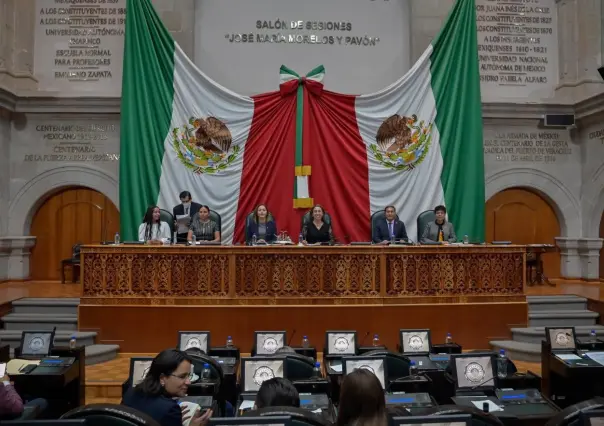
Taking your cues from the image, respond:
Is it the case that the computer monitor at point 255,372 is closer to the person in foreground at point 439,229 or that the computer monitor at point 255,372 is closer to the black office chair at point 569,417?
the black office chair at point 569,417

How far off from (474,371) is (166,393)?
2.06m

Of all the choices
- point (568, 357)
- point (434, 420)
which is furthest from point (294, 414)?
point (568, 357)

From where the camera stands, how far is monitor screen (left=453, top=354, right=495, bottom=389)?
11.7ft

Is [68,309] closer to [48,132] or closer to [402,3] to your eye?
[48,132]

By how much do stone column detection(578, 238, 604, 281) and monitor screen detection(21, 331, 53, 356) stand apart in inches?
348

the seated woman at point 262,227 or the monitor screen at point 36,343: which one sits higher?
the seated woman at point 262,227

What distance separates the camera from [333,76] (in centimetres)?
987

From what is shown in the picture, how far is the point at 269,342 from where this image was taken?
15.4ft

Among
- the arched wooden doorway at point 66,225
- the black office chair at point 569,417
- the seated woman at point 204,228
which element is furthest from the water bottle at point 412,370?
the arched wooden doorway at point 66,225

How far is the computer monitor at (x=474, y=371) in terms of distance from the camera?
3.57 metres

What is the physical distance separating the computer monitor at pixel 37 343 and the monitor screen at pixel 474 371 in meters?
3.15

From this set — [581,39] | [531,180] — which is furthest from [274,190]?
[581,39]

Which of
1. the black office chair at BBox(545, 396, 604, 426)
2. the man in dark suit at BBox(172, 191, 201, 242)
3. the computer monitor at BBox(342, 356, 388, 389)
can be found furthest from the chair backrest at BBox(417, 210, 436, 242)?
the black office chair at BBox(545, 396, 604, 426)

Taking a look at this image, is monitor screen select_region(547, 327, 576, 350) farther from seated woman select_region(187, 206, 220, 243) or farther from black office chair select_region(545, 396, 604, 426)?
seated woman select_region(187, 206, 220, 243)
